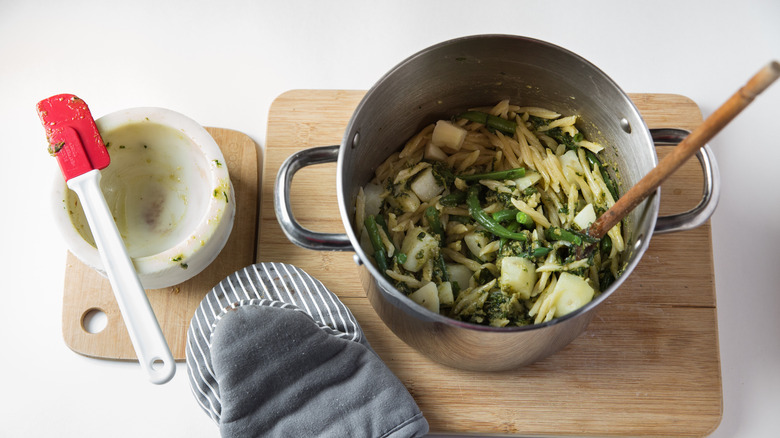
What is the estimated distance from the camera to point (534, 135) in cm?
142

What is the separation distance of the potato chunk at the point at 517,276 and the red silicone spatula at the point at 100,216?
0.68 meters

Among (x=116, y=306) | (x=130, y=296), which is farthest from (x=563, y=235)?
(x=116, y=306)

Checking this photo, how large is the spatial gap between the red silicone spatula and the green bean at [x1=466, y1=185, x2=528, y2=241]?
68cm

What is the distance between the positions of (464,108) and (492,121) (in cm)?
8

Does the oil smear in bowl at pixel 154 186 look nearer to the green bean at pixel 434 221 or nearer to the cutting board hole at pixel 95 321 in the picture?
the cutting board hole at pixel 95 321

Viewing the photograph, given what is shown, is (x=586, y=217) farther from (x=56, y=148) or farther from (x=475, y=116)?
(x=56, y=148)

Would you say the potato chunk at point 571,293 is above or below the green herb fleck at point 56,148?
below

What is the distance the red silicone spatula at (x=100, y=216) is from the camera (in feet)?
4.14

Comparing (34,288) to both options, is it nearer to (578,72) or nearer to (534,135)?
(534,135)

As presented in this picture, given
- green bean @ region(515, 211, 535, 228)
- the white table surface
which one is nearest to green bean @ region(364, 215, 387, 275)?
green bean @ region(515, 211, 535, 228)

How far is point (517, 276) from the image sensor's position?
1246mm

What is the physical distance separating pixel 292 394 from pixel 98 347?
19.4 inches

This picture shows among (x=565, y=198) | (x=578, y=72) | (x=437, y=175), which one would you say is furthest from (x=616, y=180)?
(x=437, y=175)

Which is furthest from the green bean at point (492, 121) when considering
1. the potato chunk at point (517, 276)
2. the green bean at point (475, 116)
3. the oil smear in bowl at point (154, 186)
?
the oil smear in bowl at point (154, 186)
